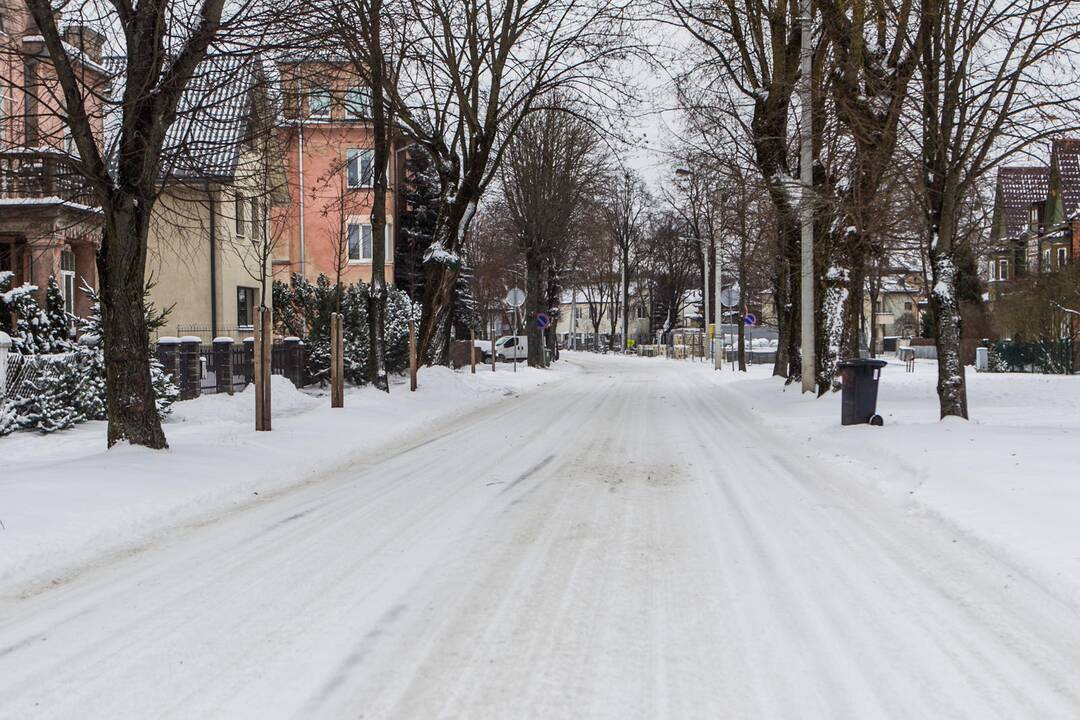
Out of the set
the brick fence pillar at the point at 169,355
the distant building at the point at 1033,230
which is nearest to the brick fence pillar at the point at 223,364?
the brick fence pillar at the point at 169,355

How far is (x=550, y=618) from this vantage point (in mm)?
5195

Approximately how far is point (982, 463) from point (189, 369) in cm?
1541

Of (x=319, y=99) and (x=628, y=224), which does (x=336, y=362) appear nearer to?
(x=319, y=99)

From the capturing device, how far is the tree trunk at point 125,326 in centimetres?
1095

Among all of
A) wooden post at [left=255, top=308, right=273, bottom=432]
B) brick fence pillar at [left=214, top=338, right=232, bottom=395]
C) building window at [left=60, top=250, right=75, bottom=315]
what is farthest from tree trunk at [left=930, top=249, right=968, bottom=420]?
building window at [left=60, top=250, right=75, bottom=315]

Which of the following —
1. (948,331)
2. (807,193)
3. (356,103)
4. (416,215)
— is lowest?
(948,331)

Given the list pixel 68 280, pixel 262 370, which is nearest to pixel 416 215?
pixel 68 280

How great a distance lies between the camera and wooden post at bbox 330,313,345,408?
57.8 feet

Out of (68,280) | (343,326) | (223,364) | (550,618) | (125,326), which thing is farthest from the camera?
(68,280)

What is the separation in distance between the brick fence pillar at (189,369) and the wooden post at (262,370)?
5.94m

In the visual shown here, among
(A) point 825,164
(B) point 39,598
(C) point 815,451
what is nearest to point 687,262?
(A) point 825,164

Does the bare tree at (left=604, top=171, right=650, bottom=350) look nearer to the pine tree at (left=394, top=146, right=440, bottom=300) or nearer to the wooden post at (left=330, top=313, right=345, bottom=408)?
the pine tree at (left=394, top=146, right=440, bottom=300)

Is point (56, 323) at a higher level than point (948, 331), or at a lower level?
higher

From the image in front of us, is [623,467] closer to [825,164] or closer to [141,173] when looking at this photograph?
[141,173]
